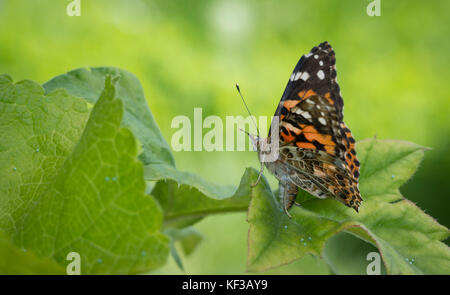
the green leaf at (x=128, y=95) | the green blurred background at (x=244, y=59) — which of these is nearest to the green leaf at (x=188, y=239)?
the green leaf at (x=128, y=95)

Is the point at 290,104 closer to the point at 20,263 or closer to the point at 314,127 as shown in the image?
the point at 314,127

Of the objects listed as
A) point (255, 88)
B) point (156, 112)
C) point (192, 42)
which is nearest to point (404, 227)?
point (156, 112)

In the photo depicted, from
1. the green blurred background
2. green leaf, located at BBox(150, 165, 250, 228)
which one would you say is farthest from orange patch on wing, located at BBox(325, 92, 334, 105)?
the green blurred background

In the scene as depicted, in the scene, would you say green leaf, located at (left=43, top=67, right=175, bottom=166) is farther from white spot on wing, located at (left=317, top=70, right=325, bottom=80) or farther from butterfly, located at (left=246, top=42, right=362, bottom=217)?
white spot on wing, located at (left=317, top=70, right=325, bottom=80)

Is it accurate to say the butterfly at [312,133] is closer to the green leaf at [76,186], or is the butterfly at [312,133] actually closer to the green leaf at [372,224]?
the green leaf at [372,224]

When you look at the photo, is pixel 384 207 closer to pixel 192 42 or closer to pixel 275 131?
pixel 275 131
